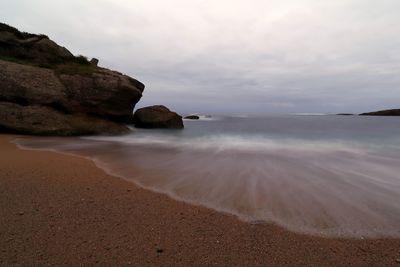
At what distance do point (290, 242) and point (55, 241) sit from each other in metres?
3.16

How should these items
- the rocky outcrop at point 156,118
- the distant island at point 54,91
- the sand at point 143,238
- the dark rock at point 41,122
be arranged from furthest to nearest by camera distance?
the rocky outcrop at point 156,118, the distant island at point 54,91, the dark rock at point 41,122, the sand at point 143,238

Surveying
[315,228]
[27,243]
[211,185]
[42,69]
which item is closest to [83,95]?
[42,69]

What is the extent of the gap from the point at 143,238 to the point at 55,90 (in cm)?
1716

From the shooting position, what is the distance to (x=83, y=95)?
61.1ft

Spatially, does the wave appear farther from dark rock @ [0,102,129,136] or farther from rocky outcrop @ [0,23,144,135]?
rocky outcrop @ [0,23,144,135]

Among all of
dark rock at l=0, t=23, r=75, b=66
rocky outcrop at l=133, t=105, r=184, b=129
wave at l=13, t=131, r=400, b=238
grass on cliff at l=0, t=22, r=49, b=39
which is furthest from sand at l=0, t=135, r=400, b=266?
rocky outcrop at l=133, t=105, r=184, b=129

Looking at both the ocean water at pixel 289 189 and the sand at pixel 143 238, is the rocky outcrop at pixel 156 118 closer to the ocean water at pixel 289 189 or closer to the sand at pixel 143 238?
the ocean water at pixel 289 189

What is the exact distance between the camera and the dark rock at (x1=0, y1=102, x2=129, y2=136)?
15.2 metres

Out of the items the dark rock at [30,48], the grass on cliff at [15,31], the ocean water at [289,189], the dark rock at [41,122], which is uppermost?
the grass on cliff at [15,31]

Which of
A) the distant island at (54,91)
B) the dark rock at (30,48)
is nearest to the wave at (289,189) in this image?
the distant island at (54,91)

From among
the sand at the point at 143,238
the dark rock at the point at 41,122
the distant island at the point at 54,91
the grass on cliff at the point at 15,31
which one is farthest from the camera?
the grass on cliff at the point at 15,31

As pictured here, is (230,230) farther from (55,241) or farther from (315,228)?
(55,241)

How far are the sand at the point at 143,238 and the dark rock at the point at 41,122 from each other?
40.0ft

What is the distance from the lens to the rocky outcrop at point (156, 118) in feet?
85.7
